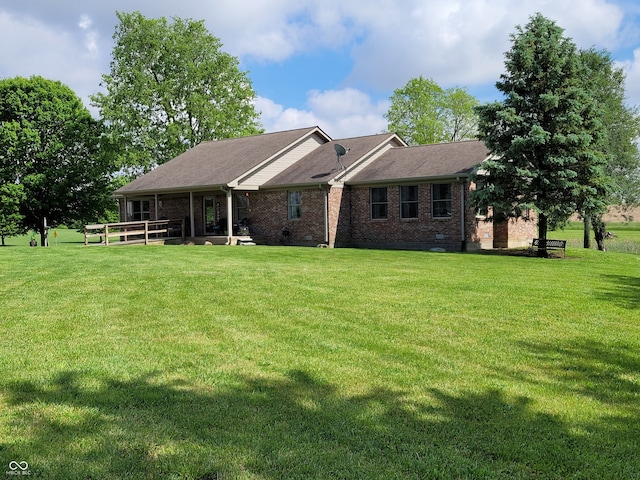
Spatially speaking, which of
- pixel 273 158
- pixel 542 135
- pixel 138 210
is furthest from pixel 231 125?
pixel 542 135

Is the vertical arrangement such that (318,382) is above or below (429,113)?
below

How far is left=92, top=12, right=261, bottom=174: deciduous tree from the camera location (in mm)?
39469

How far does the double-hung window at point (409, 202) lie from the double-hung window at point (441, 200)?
2.49 feet

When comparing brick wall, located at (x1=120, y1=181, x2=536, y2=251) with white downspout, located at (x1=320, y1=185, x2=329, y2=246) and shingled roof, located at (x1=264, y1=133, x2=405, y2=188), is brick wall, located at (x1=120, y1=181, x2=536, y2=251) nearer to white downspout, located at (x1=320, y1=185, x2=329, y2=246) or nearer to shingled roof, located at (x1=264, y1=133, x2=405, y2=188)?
white downspout, located at (x1=320, y1=185, x2=329, y2=246)

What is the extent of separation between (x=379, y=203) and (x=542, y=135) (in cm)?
749

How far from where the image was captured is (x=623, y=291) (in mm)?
10984

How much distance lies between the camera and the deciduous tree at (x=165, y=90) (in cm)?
3947

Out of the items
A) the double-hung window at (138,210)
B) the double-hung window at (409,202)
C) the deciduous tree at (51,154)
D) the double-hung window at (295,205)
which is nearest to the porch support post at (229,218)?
the double-hung window at (295,205)

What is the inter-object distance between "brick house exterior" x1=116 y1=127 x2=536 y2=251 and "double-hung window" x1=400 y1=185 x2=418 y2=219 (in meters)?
0.04

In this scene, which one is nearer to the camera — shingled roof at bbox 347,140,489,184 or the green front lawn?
the green front lawn

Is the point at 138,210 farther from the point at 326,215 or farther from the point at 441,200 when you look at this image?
the point at 441,200

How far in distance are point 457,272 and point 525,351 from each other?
7118 millimetres

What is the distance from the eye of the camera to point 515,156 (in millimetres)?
19406

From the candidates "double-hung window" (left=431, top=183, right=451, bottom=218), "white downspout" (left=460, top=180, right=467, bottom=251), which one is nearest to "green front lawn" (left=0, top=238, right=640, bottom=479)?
"white downspout" (left=460, top=180, right=467, bottom=251)
